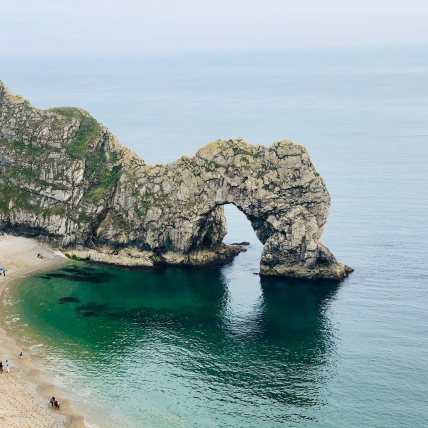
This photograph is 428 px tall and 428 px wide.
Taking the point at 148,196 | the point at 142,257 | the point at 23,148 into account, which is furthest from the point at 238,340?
the point at 23,148

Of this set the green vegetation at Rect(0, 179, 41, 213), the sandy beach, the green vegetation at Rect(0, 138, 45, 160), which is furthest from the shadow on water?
the green vegetation at Rect(0, 138, 45, 160)

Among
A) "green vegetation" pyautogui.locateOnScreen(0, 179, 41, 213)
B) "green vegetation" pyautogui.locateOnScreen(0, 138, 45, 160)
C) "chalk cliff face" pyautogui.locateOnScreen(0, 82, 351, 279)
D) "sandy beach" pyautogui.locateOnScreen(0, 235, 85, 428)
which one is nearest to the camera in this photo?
"sandy beach" pyautogui.locateOnScreen(0, 235, 85, 428)

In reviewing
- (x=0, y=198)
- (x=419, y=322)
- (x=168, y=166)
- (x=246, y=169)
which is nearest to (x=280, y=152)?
(x=246, y=169)

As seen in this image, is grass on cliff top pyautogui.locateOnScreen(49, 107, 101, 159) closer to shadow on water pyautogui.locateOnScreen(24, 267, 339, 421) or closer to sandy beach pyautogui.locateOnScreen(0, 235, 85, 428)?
shadow on water pyautogui.locateOnScreen(24, 267, 339, 421)

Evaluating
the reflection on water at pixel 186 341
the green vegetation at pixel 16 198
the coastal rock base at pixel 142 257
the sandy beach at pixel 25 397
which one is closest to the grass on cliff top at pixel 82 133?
the green vegetation at pixel 16 198

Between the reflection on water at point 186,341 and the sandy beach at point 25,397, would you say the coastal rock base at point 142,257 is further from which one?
the sandy beach at point 25,397

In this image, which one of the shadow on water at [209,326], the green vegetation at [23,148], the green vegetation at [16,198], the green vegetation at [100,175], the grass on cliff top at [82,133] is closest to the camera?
the shadow on water at [209,326]

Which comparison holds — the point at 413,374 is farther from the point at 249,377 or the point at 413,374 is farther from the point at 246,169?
the point at 246,169
